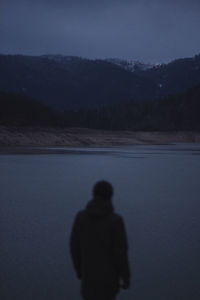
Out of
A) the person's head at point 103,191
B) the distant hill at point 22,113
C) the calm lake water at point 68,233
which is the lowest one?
the calm lake water at point 68,233

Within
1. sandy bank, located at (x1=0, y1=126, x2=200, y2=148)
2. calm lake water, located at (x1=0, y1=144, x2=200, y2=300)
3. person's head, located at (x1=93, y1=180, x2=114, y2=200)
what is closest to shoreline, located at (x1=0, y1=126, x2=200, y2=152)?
sandy bank, located at (x1=0, y1=126, x2=200, y2=148)

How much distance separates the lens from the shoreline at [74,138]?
4774cm

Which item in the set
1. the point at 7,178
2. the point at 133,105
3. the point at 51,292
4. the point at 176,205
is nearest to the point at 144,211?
the point at 176,205

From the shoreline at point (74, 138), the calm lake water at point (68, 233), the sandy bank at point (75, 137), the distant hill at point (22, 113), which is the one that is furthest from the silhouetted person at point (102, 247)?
the distant hill at point (22, 113)

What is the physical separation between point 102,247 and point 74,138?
169 feet

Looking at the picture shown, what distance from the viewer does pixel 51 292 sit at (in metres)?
5.36

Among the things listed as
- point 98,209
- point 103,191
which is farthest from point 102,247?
point 103,191

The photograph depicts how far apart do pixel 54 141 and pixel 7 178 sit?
34.5 metres

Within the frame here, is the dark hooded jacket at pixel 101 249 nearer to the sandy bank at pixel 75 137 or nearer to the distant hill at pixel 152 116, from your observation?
the sandy bank at pixel 75 137

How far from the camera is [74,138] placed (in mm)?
54938

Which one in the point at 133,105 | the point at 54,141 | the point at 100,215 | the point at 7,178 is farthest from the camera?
the point at 133,105

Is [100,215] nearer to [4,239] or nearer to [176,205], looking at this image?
[4,239]

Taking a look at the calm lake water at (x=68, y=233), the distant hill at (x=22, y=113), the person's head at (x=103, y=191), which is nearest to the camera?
the person's head at (x=103, y=191)

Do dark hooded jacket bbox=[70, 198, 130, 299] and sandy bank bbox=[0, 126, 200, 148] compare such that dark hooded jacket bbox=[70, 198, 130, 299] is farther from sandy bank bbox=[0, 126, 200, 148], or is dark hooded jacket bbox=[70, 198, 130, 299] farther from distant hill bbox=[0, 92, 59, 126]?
distant hill bbox=[0, 92, 59, 126]
